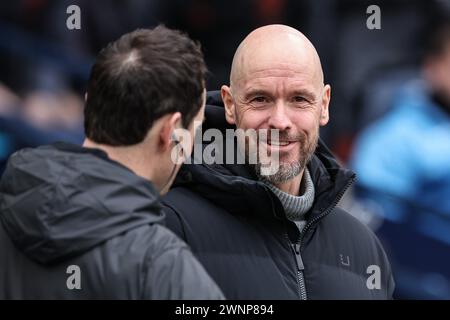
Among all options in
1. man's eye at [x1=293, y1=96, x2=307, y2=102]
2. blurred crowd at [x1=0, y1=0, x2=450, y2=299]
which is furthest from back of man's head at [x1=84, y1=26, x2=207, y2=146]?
blurred crowd at [x1=0, y1=0, x2=450, y2=299]

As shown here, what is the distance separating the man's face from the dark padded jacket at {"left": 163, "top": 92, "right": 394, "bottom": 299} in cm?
11

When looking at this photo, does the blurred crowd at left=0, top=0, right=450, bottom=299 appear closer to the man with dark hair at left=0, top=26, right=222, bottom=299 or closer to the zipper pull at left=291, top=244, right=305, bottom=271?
the zipper pull at left=291, top=244, right=305, bottom=271

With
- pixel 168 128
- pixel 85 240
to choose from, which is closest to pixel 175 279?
pixel 85 240

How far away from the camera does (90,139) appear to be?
83.7 inches

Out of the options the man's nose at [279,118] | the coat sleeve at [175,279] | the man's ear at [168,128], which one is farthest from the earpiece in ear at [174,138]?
the man's nose at [279,118]

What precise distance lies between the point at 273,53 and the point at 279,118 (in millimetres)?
197

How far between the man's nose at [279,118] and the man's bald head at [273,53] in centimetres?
12

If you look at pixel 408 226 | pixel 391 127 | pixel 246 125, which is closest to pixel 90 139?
pixel 246 125

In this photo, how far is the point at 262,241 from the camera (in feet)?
8.83

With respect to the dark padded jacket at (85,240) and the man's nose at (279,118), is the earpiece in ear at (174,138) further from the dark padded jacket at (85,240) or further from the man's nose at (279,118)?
the man's nose at (279,118)

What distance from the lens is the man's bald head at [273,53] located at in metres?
2.77

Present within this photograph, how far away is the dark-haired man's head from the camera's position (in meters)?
2.08

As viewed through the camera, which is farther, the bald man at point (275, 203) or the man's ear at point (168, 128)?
the bald man at point (275, 203)

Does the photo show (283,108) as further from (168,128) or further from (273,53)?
(168,128)
